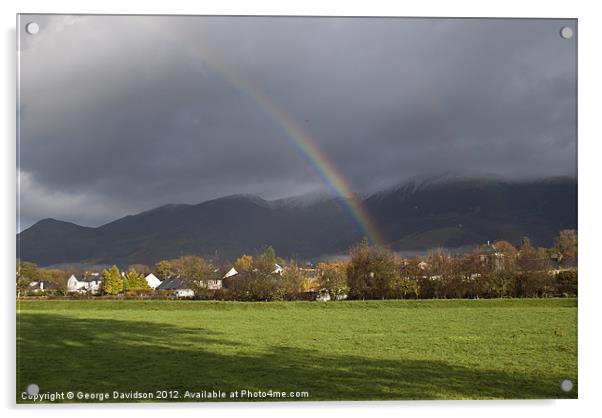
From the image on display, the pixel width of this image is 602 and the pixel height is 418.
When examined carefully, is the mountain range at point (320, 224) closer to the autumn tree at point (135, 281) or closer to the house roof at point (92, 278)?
the autumn tree at point (135, 281)

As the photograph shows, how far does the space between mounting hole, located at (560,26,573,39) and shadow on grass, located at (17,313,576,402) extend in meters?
4.08

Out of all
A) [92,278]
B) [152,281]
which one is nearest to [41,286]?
[92,278]

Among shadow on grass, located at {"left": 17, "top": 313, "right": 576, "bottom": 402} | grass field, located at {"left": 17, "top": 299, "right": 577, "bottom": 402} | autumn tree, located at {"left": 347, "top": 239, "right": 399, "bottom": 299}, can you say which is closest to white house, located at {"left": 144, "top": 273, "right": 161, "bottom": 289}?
grass field, located at {"left": 17, "top": 299, "right": 577, "bottom": 402}

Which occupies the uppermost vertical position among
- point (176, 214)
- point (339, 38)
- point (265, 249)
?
point (339, 38)

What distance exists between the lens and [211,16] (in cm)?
551

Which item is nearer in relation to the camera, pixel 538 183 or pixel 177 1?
pixel 177 1

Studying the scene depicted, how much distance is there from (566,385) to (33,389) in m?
6.10

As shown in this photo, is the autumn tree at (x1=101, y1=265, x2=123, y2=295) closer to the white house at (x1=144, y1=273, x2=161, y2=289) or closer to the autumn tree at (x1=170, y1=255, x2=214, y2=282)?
the white house at (x1=144, y1=273, x2=161, y2=289)

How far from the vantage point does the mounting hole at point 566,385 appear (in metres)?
5.46

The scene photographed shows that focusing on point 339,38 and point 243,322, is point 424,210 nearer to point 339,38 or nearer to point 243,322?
point 243,322

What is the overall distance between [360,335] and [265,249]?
729cm

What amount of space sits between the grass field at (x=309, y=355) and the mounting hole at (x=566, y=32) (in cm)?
337

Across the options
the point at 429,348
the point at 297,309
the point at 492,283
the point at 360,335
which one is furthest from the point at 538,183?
the point at 297,309

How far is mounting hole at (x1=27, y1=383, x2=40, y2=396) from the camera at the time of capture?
520 centimetres
